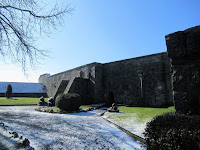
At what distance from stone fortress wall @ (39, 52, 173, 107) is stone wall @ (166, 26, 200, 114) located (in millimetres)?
9649

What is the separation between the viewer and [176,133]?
1.79 metres

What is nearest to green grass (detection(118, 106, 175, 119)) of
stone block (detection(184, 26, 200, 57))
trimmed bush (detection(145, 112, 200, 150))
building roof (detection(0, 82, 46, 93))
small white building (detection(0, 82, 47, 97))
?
trimmed bush (detection(145, 112, 200, 150))

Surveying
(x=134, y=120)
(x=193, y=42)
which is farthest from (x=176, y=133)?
(x=134, y=120)

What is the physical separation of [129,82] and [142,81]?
157cm

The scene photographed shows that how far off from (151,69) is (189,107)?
10.8 m

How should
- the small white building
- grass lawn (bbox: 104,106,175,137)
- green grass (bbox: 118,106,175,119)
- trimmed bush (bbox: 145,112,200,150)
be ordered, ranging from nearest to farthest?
1. trimmed bush (bbox: 145,112,200,150)
2. grass lawn (bbox: 104,106,175,137)
3. green grass (bbox: 118,106,175,119)
4. the small white building

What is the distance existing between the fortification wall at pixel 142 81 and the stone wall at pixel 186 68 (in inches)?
379

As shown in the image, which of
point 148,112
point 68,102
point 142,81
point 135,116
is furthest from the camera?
point 142,81

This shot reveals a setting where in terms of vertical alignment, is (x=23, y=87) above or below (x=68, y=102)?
above

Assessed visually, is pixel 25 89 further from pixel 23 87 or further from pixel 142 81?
pixel 142 81

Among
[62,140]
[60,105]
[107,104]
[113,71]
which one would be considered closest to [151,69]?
[113,71]

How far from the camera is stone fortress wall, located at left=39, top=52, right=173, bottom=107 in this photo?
11836 mm

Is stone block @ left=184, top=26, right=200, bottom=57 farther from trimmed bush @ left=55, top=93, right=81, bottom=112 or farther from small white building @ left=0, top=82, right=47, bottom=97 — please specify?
small white building @ left=0, top=82, right=47, bottom=97

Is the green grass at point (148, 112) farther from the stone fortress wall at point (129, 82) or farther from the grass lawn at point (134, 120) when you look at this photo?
the stone fortress wall at point (129, 82)
